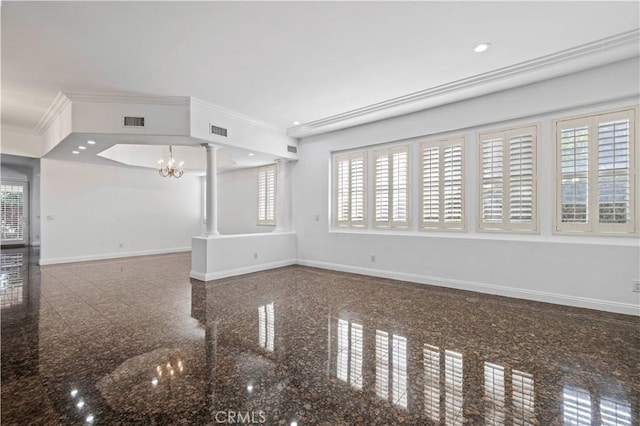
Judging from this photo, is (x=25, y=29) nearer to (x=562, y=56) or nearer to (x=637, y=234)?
(x=562, y=56)

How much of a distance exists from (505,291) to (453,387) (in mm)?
2932

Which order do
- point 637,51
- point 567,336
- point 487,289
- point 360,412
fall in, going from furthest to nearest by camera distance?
point 487,289, point 637,51, point 567,336, point 360,412

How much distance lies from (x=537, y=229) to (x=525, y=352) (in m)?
2.24

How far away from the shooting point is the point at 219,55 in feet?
11.6

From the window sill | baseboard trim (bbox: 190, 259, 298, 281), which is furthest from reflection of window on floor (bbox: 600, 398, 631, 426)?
baseboard trim (bbox: 190, 259, 298, 281)

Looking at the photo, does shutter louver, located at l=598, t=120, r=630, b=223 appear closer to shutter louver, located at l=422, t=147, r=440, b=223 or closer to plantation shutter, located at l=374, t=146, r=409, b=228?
shutter louver, located at l=422, t=147, r=440, b=223

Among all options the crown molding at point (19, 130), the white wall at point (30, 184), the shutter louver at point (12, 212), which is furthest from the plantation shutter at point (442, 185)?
the shutter louver at point (12, 212)

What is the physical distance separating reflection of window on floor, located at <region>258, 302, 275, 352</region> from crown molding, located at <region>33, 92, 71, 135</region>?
14.9 feet

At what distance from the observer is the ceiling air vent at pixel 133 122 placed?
15.7 ft

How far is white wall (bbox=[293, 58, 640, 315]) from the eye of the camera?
3645 mm

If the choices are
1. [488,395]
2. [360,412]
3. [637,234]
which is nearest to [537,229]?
[637,234]

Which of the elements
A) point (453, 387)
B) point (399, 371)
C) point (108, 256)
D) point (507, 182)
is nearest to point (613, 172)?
point (507, 182)

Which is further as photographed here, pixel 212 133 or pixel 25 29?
pixel 212 133

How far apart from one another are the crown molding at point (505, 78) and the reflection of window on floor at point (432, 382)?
3.61 meters
